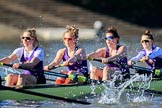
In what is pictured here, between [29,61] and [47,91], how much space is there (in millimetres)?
779

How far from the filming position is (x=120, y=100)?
1212 cm

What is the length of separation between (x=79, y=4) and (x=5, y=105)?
22549mm

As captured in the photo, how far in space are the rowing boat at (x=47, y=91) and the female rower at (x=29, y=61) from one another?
280 mm

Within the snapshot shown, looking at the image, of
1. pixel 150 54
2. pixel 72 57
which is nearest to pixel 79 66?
pixel 72 57

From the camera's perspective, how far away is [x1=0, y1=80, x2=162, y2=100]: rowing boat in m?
11.2

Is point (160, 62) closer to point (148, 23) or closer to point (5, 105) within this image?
point (5, 105)

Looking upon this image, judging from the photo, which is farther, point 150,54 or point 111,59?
point 150,54

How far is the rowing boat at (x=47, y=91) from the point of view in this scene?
1124 centimetres

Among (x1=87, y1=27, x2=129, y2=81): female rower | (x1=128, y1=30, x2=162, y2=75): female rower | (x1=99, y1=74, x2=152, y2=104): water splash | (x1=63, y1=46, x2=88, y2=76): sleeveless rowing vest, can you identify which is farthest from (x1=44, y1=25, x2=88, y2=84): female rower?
(x1=128, y1=30, x2=162, y2=75): female rower

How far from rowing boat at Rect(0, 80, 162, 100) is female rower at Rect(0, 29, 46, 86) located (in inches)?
11.0

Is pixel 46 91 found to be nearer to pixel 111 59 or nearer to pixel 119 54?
pixel 111 59

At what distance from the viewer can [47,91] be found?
11648mm

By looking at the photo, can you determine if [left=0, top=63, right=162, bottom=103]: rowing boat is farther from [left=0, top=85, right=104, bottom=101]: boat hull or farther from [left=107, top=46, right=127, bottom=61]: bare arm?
[left=107, top=46, right=127, bottom=61]: bare arm

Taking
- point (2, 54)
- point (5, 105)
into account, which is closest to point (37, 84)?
point (5, 105)
